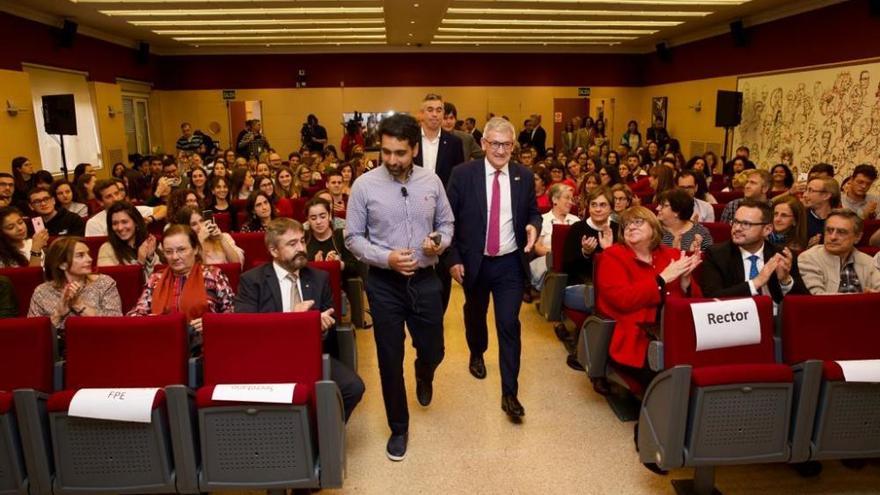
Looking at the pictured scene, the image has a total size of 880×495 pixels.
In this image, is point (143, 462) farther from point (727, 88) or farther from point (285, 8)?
point (727, 88)

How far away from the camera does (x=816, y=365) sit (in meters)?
2.33

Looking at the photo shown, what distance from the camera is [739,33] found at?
11.0m

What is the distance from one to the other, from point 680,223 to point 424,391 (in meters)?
2.01

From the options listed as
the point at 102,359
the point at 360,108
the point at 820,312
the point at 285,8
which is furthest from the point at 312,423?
the point at 360,108

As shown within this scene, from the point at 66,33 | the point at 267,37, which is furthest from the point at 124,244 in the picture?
the point at 267,37

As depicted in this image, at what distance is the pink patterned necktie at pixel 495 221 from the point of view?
3.14 metres

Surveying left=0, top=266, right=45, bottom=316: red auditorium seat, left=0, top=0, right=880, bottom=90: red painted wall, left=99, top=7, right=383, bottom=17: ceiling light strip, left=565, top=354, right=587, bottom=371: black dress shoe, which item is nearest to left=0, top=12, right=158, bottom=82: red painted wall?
left=0, top=0, right=880, bottom=90: red painted wall

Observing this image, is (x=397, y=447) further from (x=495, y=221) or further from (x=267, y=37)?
(x=267, y=37)

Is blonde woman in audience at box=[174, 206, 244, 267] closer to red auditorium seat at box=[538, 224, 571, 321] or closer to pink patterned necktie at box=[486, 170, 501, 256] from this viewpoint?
pink patterned necktie at box=[486, 170, 501, 256]

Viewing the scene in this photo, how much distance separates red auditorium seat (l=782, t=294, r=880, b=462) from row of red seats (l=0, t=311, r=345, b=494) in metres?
1.89

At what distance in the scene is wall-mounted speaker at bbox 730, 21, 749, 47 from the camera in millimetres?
10945

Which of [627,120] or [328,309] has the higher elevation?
[627,120]

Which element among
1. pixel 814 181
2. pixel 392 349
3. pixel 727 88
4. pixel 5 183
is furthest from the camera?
pixel 727 88

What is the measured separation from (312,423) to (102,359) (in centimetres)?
90
